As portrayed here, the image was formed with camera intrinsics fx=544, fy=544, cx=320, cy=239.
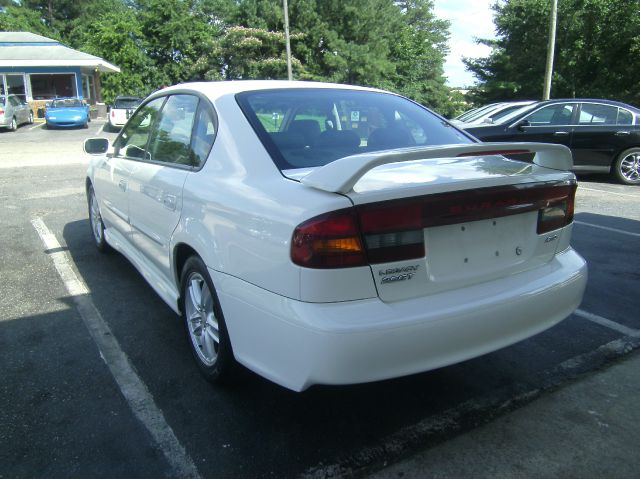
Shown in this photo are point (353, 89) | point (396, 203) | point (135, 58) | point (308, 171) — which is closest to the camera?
point (396, 203)

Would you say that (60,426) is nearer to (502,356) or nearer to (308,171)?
(308,171)

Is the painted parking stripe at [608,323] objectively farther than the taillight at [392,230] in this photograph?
Yes

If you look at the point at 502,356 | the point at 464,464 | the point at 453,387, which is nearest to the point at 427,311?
the point at 464,464

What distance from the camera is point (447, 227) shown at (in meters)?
2.23

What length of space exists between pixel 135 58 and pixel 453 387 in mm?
40465

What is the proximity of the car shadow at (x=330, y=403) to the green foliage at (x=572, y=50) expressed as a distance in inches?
1056

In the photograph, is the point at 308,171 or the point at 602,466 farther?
the point at 308,171

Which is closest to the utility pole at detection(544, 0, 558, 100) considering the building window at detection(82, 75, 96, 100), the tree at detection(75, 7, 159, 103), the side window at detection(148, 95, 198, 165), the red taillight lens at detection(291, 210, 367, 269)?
the side window at detection(148, 95, 198, 165)

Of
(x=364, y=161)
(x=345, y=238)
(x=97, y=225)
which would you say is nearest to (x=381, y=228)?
(x=345, y=238)

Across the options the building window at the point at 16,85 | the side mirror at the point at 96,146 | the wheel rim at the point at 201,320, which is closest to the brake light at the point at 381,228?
the wheel rim at the point at 201,320

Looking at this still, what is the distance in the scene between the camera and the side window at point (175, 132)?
3201 millimetres

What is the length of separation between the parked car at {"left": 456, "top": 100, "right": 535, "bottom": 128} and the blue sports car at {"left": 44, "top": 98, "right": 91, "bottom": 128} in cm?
1832

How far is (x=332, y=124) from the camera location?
301 centimetres

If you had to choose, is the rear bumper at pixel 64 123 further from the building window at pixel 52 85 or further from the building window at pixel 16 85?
the building window at pixel 52 85
